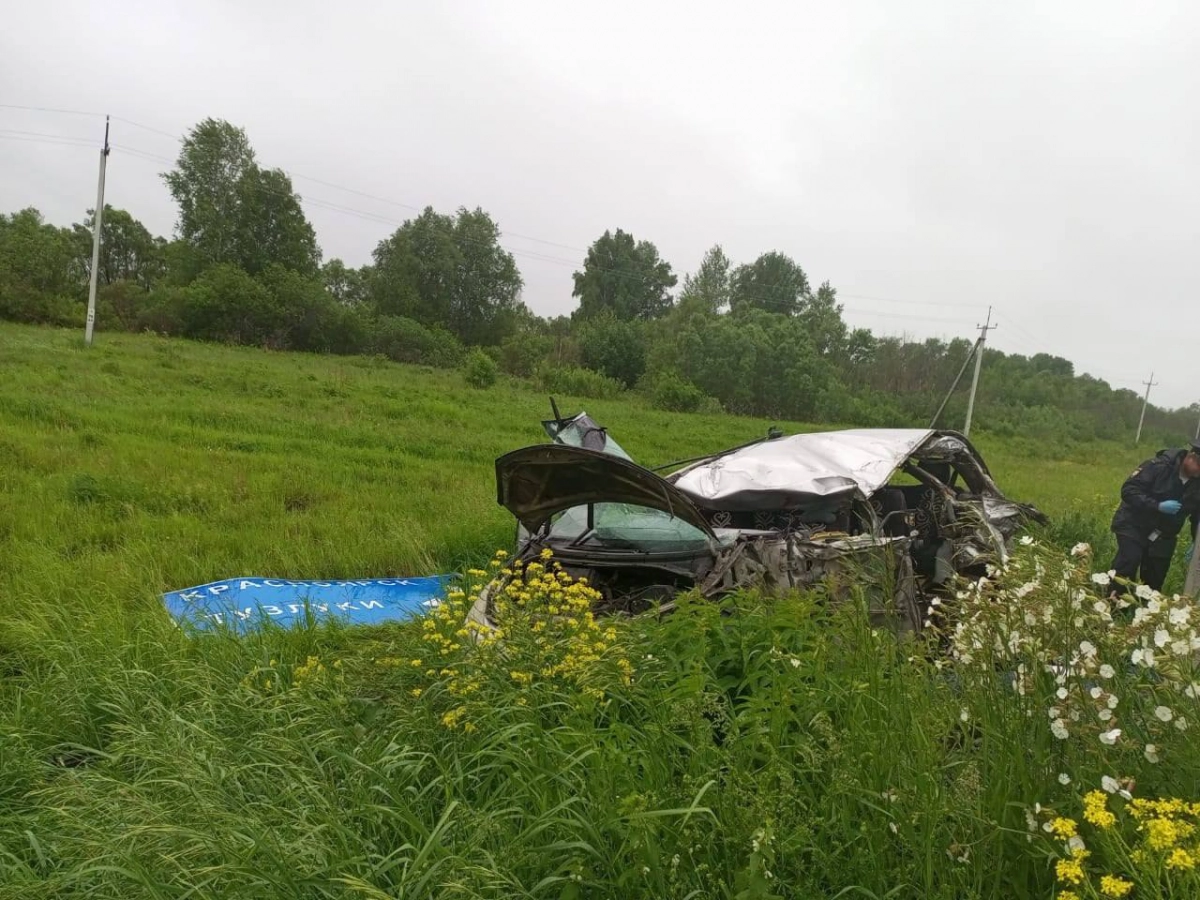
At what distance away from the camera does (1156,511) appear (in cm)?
552

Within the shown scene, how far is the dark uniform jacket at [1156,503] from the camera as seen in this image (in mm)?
5457

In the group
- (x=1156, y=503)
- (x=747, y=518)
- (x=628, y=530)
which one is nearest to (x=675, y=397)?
(x=1156, y=503)

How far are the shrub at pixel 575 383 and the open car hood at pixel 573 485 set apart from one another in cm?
2411

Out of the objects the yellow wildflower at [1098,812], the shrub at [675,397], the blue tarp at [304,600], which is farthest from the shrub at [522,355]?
the yellow wildflower at [1098,812]

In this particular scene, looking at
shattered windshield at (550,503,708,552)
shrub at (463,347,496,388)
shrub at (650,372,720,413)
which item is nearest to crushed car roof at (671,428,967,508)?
shattered windshield at (550,503,708,552)

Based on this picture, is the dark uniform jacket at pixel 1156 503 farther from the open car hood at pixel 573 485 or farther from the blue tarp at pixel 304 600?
the blue tarp at pixel 304 600

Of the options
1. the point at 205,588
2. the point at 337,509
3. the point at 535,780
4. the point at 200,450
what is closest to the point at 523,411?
the point at 200,450

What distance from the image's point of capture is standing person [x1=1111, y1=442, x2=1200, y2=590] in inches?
213

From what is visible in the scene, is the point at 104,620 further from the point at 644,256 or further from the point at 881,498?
the point at 644,256

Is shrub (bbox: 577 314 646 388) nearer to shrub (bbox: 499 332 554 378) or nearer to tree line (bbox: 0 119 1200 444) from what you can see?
tree line (bbox: 0 119 1200 444)

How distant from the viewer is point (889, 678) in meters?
2.10

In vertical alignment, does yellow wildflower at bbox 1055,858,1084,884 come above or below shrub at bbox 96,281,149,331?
below

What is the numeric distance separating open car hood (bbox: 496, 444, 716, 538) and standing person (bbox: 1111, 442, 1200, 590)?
454 centimetres

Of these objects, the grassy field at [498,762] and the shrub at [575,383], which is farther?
the shrub at [575,383]
